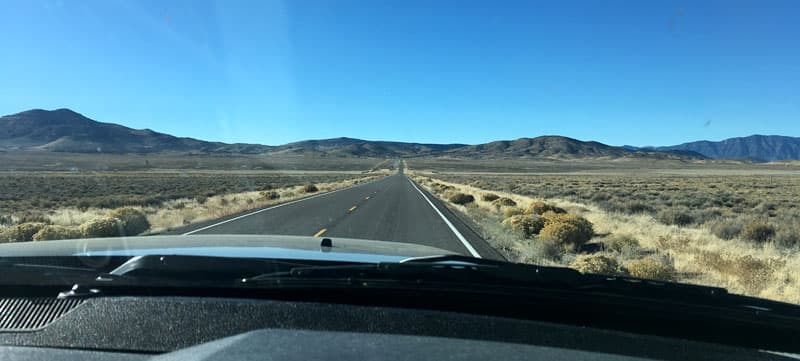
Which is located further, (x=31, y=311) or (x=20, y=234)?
(x=20, y=234)

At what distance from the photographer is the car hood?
13.7 feet

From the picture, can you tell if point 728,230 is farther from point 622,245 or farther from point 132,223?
point 132,223

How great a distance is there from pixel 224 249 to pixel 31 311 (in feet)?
5.40

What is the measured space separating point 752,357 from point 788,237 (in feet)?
37.5

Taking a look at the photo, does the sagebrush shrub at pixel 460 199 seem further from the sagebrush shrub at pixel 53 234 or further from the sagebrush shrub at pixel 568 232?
the sagebrush shrub at pixel 53 234

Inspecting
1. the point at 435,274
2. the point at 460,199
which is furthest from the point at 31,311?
the point at 460,199

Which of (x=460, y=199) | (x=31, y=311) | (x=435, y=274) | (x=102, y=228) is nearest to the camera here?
(x=31, y=311)

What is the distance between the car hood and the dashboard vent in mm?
939

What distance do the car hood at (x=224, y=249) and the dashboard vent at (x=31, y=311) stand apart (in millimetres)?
939

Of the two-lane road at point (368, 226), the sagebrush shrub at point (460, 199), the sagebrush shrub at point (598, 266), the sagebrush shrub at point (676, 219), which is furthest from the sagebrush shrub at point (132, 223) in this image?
the sagebrush shrub at point (676, 219)

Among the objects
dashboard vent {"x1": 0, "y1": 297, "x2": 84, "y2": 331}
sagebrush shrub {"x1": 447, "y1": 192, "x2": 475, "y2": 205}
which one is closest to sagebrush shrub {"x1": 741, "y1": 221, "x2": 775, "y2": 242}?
dashboard vent {"x1": 0, "y1": 297, "x2": 84, "y2": 331}

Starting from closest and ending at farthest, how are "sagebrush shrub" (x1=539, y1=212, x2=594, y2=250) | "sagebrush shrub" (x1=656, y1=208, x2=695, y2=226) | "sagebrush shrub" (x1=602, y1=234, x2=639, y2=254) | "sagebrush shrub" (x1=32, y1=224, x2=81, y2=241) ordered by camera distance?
"sagebrush shrub" (x1=602, y1=234, x2=639, y2=254), "sagebrush shrub" (x1=32, y1=224, x2=81, y2=241), "sagebrush shrub" (x1=539, y1=212, x2=594, y2=250), "sagebrush shrub" (x1=656, y1=208, x2=695, y2=226)

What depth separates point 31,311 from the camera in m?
3.07

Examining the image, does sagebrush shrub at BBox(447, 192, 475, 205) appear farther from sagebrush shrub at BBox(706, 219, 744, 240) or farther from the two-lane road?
sagebrush shrub at BBox(706, 219, 744, 240)
